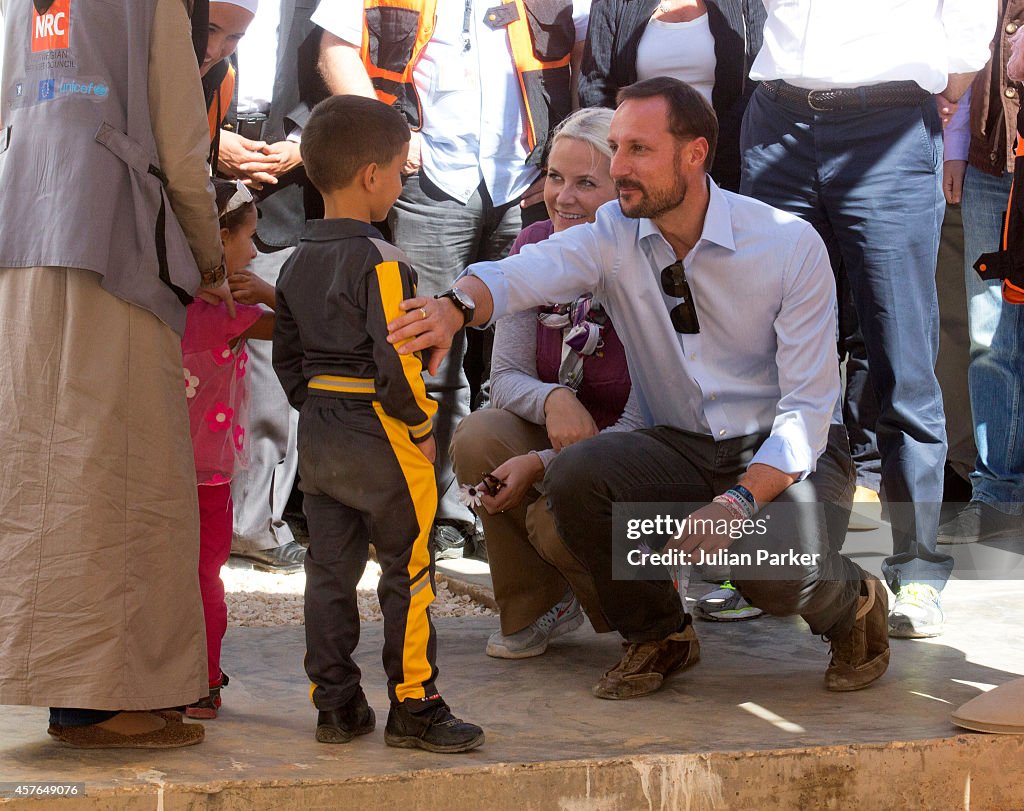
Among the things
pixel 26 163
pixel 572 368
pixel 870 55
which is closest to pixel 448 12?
pixel 870 55

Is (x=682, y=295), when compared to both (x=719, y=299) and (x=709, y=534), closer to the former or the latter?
(x=719, y=299)

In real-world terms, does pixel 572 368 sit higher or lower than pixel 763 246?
lower

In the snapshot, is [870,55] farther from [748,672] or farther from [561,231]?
[748,672]

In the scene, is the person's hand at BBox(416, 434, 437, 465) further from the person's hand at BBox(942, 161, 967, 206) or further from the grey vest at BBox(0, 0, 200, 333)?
the person's hand at BBox(942, 161, 967, 206)

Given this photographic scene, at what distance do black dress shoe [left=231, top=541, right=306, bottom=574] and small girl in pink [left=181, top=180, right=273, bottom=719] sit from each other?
1.77 metres

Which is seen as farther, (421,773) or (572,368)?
(572,368)

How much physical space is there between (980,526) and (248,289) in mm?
3442

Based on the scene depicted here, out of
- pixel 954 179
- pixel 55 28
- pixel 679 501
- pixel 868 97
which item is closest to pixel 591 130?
pixel 868 97

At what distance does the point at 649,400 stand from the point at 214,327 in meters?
1.19

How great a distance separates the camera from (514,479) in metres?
3.49

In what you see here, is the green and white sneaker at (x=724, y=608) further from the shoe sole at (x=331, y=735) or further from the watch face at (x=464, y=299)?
the shoe sole at (x=331, y=735)

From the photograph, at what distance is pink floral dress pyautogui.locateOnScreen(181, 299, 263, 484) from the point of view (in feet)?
10.1

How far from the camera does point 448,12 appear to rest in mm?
5238

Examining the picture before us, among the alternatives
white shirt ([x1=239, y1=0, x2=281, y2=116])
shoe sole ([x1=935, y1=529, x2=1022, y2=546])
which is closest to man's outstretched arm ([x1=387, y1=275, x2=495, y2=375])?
white shirt ([x1=239, y1=0, x2=281, y2=116])
